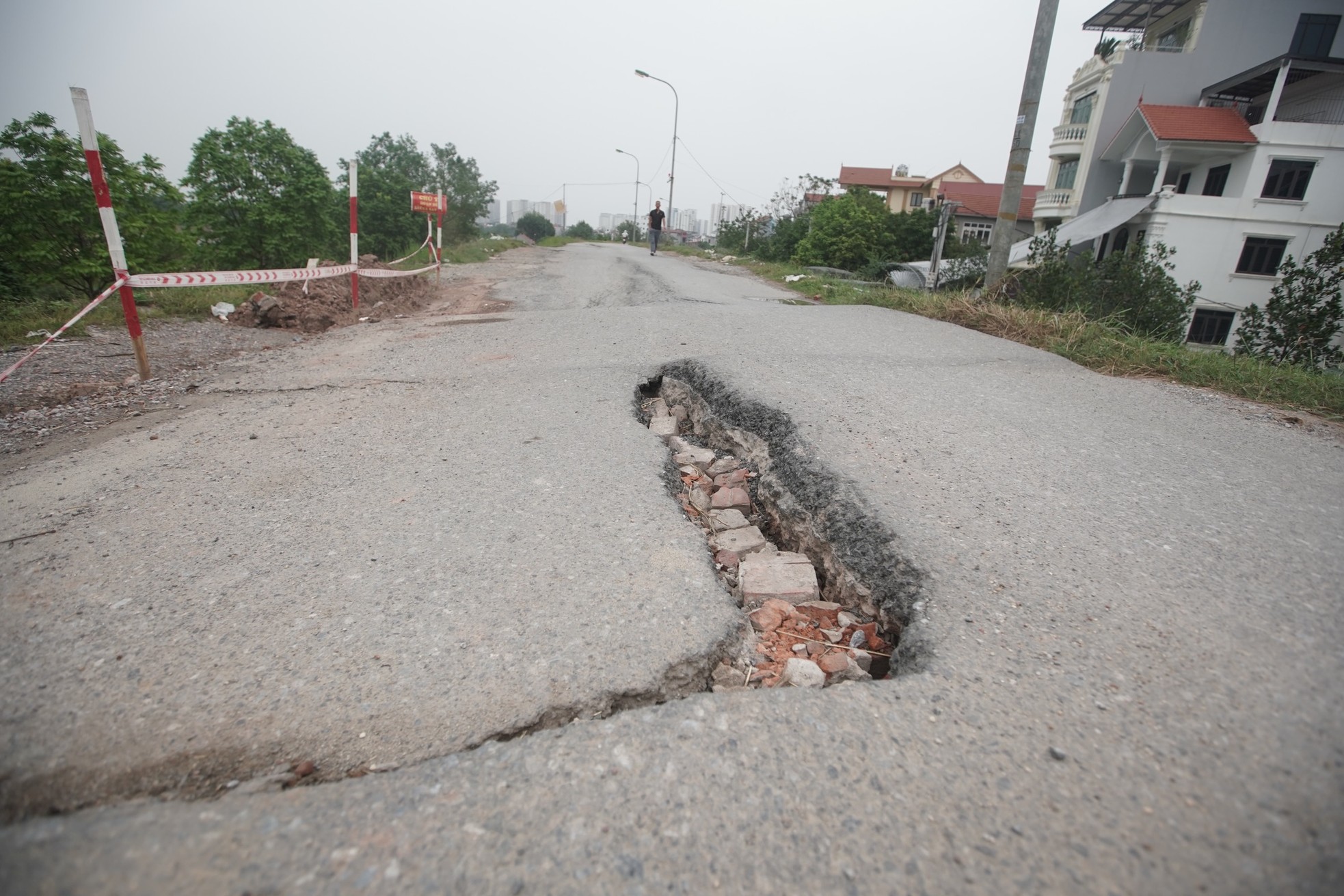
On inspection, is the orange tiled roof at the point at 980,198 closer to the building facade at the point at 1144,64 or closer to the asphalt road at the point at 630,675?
the building facade at the point at 1144,64

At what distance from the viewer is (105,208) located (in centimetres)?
412

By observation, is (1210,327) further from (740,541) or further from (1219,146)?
(740,541)

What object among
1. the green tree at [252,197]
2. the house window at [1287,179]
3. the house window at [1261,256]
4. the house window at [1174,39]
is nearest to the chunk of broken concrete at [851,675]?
the green tree at [252,197]

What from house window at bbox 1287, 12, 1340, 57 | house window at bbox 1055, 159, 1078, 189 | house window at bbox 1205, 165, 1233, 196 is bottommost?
house window at bbox 1205, 165, 1233, 196

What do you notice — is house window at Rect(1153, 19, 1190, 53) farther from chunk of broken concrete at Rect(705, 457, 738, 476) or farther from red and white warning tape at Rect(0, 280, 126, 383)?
red and white warning tape at Rect(0, 280, 126, 383)

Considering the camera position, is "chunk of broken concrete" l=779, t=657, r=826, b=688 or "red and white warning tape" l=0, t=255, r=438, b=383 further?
"red and white warning tape" l=0, t=255, r=438, b=383

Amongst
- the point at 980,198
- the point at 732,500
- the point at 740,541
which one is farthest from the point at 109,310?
the point at 980,198

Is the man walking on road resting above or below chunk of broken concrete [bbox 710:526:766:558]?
above

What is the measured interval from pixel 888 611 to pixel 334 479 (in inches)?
96.4

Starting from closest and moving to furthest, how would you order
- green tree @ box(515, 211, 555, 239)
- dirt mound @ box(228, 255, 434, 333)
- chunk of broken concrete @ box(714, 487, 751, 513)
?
chunk of broken concrete @ box(714, 487, 751, 513)
dirt mound @ box(228, 255, 434, 333)
green tree @ box(515, 211, 555, 239)

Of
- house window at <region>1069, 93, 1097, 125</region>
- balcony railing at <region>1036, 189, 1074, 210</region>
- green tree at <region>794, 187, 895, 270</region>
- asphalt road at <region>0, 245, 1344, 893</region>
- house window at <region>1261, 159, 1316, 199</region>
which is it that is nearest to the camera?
asphalt road at <region>0, 245, 1344, 893</region>

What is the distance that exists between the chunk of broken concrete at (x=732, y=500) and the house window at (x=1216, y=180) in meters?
24.9

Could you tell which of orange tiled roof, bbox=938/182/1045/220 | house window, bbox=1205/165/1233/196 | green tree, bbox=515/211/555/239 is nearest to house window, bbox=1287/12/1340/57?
house window, bbox=1205/165/1233/196

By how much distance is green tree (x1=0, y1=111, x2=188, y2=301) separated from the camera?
705 centimetres
